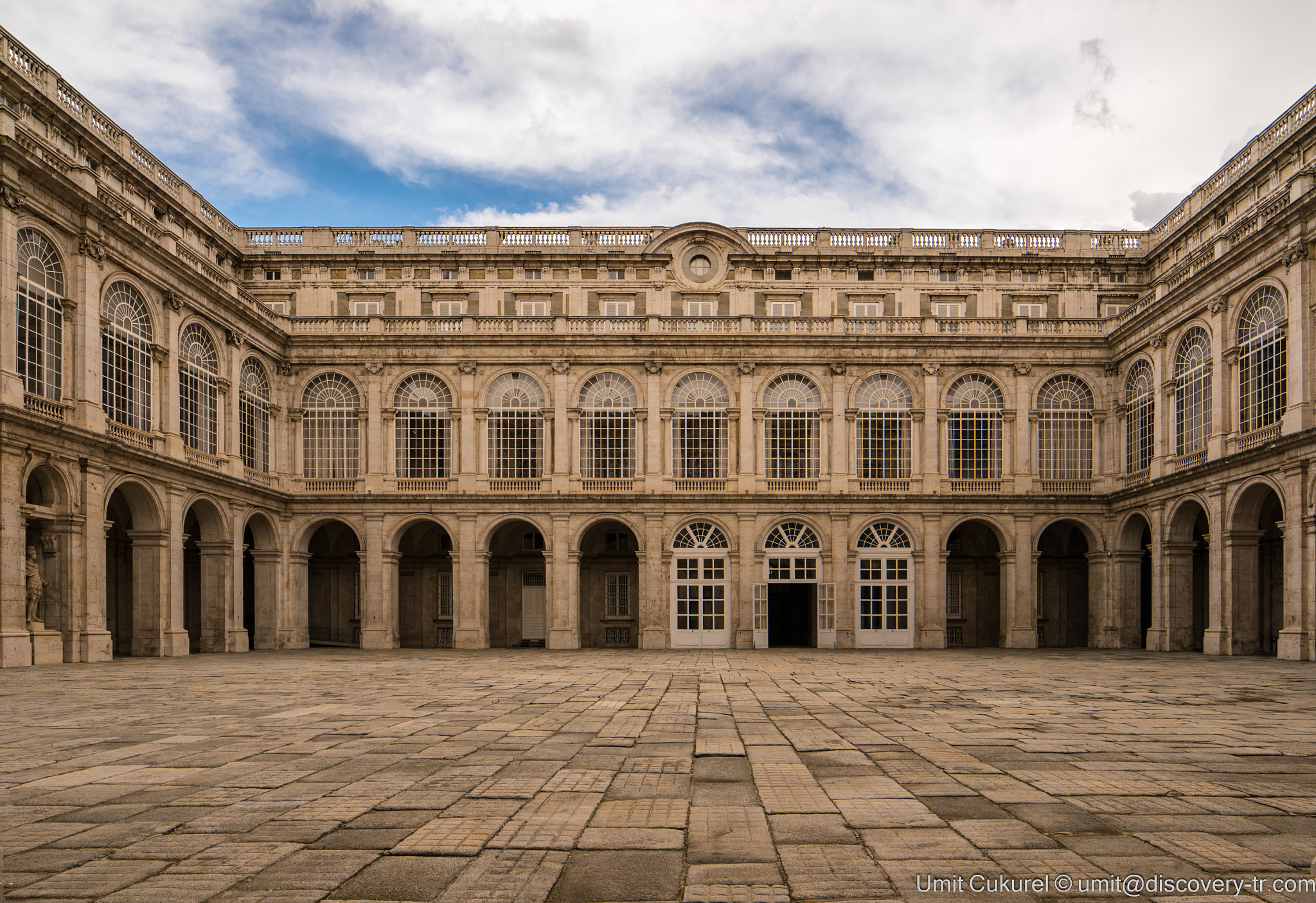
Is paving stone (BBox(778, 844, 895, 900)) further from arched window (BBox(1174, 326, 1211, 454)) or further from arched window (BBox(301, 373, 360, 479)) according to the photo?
arched window (BBox(301, 373, 360, 479))

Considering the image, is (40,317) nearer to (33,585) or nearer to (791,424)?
(33,585)

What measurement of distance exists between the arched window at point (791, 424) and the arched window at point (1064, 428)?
9.09m

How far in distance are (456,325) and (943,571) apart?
22007 millimetres

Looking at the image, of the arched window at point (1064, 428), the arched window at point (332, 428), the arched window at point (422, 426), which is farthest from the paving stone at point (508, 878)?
the arched window at point (1064, 428)

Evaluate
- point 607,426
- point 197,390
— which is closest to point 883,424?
point 607,426

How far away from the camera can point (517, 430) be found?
41250 mm

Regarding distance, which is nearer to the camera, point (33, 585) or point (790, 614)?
point (33, 585)

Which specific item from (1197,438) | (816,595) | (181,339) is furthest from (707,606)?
(181,339)

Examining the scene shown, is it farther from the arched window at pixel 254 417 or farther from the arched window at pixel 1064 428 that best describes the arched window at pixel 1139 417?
the arched window at pixel 254 417

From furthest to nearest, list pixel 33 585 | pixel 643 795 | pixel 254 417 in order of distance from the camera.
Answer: pixel 254 417
pixel 33 585
pixel 643 795

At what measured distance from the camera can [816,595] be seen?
40.4 meters

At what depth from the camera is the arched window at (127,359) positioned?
2920 cm

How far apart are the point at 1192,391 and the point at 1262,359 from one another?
413 cm

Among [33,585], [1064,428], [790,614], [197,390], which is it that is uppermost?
[197,390]
